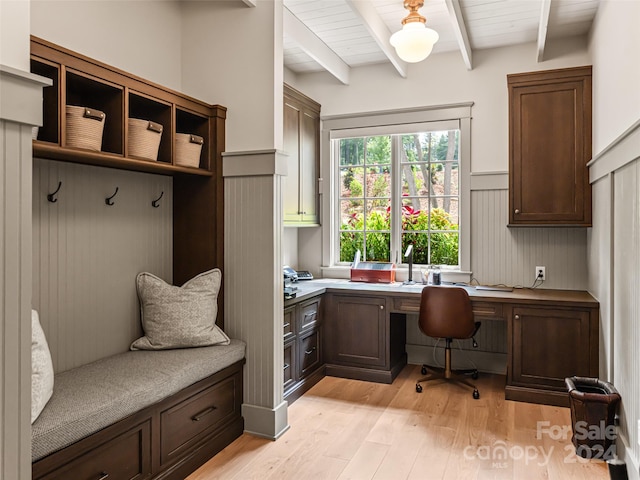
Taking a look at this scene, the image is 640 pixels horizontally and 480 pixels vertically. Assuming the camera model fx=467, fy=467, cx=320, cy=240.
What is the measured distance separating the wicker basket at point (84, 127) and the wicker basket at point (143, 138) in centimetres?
21

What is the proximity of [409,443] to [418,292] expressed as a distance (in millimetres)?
1300

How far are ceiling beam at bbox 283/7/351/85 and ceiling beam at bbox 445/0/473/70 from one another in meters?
1.09

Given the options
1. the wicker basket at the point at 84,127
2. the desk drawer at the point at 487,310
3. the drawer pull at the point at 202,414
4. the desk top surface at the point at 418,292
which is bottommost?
the drawer pull at the point at 202,414

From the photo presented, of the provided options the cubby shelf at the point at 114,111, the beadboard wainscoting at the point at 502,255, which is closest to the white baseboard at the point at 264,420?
the cubby shelf at the point at 114,111

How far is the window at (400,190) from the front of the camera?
4277 millimetres

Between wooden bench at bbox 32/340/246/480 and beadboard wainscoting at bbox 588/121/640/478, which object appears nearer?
wooden bench at bbox 32/340/246/480

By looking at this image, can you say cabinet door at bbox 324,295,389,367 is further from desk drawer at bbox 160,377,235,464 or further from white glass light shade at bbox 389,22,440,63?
white glass light shade at bbox 389,22,440,63

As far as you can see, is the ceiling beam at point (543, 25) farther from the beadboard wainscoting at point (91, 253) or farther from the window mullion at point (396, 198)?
the beadboard wainscoting at point (91, 253)

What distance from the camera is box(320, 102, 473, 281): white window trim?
4156 mm

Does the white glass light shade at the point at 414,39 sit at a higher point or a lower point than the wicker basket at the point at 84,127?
higher

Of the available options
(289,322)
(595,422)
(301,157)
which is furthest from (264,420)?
(301,157)

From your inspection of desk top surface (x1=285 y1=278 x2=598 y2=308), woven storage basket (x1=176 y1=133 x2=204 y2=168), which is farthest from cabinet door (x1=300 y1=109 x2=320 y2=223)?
woven storage basket (x1=176 y1=133 x2=204 y2=168)

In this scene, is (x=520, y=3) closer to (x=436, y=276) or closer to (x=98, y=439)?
(x=436, y=276)

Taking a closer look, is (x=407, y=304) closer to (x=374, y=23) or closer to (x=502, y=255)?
(x=502, y=255)
